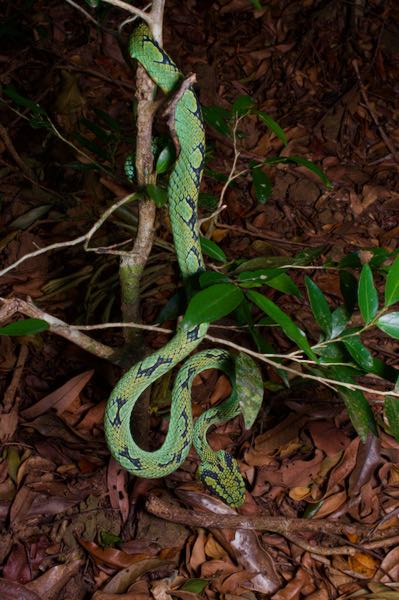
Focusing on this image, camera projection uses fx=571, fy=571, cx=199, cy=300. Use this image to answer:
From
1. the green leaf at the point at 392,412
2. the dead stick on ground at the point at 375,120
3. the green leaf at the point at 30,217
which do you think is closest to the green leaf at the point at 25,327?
the green leaf at the point at 392,412

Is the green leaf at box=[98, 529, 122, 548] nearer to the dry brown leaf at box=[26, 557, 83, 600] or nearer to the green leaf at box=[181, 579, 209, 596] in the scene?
the dry brown leaf at box=[26, 557, 83, 600]

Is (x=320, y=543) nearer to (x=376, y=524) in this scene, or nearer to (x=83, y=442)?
(x=376, y=524)

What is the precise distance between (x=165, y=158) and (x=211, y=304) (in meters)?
0.56

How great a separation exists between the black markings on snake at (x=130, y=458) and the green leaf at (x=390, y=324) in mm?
999

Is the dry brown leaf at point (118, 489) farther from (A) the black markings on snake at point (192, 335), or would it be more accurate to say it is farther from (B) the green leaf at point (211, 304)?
(B) the green leaf at point (211, 304)

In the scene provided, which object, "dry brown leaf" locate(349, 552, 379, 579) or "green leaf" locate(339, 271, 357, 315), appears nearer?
"green leaf" locate(339, 271, 357, 315)

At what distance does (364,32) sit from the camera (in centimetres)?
522

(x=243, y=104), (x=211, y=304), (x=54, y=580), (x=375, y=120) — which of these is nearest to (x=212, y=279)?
(x=211, y=304)

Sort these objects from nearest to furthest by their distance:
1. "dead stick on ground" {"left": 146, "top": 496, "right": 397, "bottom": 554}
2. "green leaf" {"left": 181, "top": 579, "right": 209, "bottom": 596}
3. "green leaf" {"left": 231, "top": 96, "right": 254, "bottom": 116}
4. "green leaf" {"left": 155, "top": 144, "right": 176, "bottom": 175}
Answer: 1. "green leaf" {"left": 155, "top": 144, "right": 176, "bottom": 175}
2. "green leaf" {"left": 231, "top": 96, "right": 254, "bottom": 116}
3. "green leaf" {"left": 181, "top": 579, "right": 209, "bottom": 596}
4. "dead stick on ground" {"left": 146, "top": 496, "right": 397, "bottom": 554}

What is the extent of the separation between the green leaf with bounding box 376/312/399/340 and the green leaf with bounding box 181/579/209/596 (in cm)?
135

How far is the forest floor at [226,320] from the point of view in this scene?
234 centimetres

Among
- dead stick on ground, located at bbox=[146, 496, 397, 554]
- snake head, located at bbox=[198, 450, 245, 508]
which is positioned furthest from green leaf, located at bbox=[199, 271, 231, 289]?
dead stick on ground, located at bbox=[146, 496, 397, 554]

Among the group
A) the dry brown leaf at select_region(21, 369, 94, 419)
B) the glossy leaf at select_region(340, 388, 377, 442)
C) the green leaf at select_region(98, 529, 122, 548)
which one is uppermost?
the glossy leaf at select_region(340, 388, 377, 442)

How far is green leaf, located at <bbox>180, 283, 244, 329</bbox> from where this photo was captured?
1467mm
